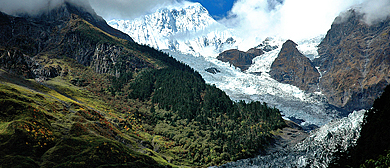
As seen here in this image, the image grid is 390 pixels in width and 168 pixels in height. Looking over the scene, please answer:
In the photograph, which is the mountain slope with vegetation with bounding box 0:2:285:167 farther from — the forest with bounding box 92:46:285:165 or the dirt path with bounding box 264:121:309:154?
the dirt path with bounding box 264:121:309:154

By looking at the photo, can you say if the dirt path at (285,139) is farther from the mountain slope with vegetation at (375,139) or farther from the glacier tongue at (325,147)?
the mountain slope with vegetation at (375,139)

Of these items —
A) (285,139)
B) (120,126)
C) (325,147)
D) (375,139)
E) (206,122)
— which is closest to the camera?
(375,139)

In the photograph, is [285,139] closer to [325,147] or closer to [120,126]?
[325,147]

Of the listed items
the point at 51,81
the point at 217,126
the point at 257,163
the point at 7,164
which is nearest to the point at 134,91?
the point at 51,81

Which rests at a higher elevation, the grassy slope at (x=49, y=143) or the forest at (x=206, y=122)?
the forest at (x=206, y=122)

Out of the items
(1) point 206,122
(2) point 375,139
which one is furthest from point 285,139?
(2) point 375,139

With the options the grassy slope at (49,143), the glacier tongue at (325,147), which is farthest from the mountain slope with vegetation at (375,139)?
the grassy slope at (49,143)

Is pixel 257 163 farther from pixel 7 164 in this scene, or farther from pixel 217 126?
pixel 7 164

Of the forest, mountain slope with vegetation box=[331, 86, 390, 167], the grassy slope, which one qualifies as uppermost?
mountain slope with vegetation box=[331, 86, 390, 167]

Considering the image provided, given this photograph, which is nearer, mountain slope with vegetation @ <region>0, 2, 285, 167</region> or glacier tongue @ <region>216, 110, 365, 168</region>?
mountain slope with vegetation @ <region>0, 2, 285, 167</region>

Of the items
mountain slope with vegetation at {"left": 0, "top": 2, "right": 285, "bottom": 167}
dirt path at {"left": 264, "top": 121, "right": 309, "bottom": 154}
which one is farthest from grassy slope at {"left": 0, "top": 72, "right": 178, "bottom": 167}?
dirt path at {"left": 264, "top": 121, "right": 309, "bottom": 154}

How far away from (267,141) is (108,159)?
296 feet

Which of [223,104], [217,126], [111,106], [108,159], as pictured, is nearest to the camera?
[108,159]

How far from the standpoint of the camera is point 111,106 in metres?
162
